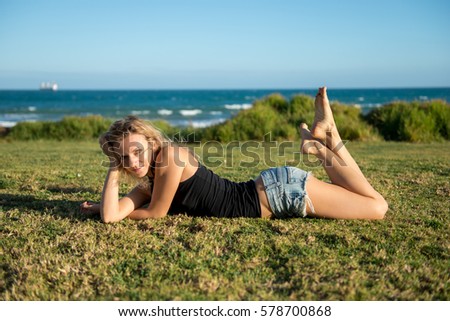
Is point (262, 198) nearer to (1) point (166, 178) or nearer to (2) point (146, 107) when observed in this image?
→ (1) point (166, 178)

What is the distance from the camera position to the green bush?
17375mm

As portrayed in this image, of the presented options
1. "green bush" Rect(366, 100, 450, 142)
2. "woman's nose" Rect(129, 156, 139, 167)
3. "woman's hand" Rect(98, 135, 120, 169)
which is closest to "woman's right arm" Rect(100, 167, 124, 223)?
"woman's hand" Rect(98, 135, 120, 169)

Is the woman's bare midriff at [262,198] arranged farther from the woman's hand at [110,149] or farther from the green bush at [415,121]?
the green bush at [415,121]

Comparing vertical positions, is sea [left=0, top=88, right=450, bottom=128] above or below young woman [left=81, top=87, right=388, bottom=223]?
above

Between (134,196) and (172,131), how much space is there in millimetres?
14717

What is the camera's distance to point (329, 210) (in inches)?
192

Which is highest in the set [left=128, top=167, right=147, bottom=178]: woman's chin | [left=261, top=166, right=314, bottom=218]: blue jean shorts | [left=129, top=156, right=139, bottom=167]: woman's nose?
[left=129, top=156, right=139, bottom=167]: woman's nose

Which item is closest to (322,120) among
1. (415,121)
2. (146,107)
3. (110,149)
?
(110,149)

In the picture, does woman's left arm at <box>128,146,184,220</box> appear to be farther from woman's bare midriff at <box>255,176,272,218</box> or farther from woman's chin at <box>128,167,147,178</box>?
woman's bare midriff at <box>255,176,272,218</box>

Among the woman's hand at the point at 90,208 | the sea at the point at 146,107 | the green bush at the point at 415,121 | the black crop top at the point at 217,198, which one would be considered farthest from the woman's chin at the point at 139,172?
the sea at the point at 146,107

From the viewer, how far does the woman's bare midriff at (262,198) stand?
483cm

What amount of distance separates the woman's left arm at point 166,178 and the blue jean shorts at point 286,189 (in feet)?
3.14

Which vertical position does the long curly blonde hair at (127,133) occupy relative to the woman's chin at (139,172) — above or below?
above

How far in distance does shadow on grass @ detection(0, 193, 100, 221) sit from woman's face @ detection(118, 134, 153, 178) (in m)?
0.95
